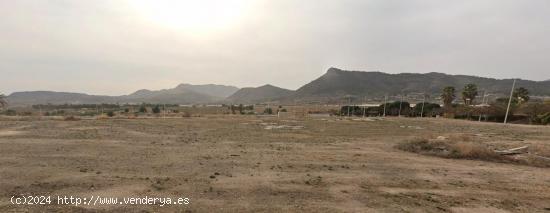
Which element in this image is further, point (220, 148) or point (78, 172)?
point (220, 148)

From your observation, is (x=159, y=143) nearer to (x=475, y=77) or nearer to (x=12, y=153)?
(x=12, y=153)

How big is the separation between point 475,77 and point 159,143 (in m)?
180

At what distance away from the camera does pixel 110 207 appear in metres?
8.02

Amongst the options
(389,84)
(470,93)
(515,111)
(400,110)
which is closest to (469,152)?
(515,111)

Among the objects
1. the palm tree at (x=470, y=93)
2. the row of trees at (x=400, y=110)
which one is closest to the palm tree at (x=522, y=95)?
the palm tree at (x=470, y=93)

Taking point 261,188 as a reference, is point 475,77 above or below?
above

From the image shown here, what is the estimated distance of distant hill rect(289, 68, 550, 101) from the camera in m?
153

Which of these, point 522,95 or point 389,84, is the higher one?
point 389,84

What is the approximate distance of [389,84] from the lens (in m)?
174

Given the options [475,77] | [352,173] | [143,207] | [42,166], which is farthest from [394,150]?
[475,77]

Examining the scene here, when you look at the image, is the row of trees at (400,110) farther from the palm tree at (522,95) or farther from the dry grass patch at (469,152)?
the dry grass patch at (469,152)

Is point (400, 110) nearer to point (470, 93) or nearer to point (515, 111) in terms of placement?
point (470, 93)

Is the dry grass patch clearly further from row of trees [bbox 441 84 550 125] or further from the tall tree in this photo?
the tall tree

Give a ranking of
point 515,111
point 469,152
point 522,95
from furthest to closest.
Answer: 1. point 522,95
2. point 515,111
3. point 469,152
